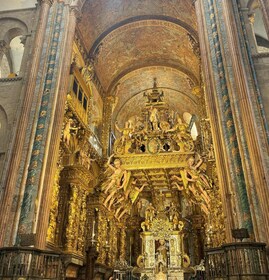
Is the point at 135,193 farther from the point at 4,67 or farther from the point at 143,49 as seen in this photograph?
the point at 4,67

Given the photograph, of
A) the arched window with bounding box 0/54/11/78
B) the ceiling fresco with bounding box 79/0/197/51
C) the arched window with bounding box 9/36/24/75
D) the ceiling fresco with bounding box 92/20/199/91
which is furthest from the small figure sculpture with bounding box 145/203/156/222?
the arched window with bounding box 0/54/11/78

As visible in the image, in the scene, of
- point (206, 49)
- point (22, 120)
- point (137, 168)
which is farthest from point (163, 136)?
point (22, 120)

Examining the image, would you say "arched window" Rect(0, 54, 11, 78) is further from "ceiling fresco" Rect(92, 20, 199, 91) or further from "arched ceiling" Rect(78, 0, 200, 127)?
"ceiling fresco" Rect(92, 20, 199, 91)

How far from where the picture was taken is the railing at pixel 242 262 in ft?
19.4

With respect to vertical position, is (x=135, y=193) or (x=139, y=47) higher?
(x=139, y=47)

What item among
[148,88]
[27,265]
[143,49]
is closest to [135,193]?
[148,88]

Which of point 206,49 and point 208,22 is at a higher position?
point 208,22

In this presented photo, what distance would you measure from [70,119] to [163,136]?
5.20 meters

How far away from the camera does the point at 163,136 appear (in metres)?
14.9

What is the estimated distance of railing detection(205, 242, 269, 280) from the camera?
591cm

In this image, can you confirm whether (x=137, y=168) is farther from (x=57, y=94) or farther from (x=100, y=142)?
(x=57, y=94)

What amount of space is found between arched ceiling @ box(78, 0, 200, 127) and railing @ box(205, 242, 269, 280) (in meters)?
10.9

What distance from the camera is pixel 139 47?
17.2m

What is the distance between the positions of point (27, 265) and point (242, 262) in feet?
14.3
